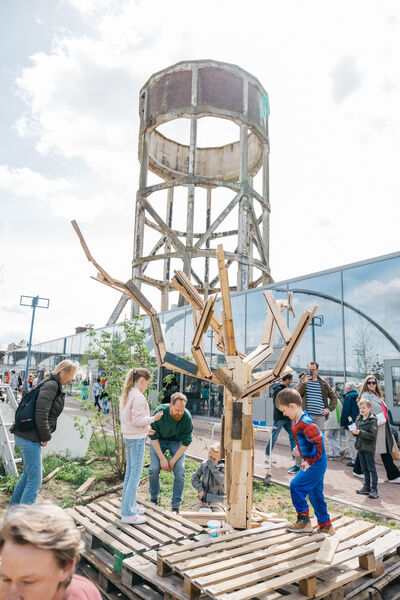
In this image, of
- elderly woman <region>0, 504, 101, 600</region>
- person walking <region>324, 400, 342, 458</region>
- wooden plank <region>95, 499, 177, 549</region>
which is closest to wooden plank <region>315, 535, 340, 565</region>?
wooden plank <region>95, 499, 177, 549</region>

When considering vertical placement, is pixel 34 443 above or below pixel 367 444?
above

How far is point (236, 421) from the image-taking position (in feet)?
12.6

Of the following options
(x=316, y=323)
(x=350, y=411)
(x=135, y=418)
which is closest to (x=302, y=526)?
(x=135, y=418)

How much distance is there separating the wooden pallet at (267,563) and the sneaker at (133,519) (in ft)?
2.21

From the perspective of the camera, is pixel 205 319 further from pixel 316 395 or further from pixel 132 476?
pixel 316 395

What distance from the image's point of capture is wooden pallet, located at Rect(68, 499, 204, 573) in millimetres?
3260

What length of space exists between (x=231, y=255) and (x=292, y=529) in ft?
56.3

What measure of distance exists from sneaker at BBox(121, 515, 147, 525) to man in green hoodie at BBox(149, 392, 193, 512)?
1071 mm

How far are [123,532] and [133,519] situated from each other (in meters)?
0.19

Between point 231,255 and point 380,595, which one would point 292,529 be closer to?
point 380,595

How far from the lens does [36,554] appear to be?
3.84ft

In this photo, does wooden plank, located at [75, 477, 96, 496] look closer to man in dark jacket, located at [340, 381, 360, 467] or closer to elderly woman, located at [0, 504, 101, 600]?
man in dark jacket, located at [340, 381, 360, 467]

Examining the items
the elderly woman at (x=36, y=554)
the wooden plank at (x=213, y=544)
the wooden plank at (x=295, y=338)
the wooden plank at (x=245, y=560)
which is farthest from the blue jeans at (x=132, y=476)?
the elderly woman at (x=36, y=554)

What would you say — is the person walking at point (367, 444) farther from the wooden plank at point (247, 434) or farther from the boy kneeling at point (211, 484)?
the wooden plank at point (247, 434)
